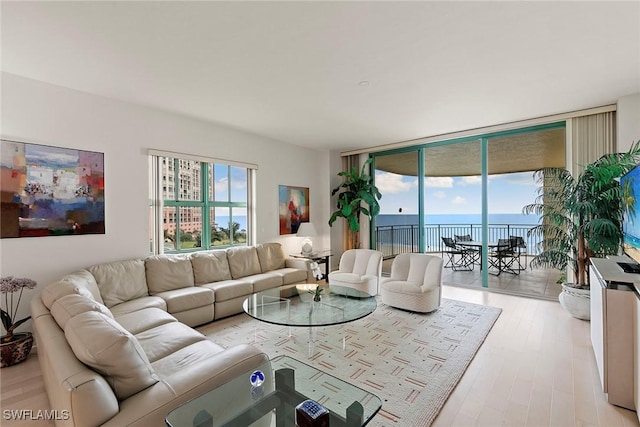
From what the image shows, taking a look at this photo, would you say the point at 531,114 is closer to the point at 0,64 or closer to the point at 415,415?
the point at 415,415

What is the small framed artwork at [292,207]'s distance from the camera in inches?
228

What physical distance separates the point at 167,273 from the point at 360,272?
2.78 metres

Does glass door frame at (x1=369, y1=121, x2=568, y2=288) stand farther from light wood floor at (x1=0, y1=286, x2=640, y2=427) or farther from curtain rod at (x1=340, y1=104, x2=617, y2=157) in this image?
light wood floor at (x1=0, y1=286, x2=640, y2=427)

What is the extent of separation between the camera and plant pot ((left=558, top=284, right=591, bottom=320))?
3514 mm

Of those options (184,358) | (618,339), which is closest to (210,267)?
(184,358)

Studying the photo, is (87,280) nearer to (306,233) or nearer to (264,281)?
(264,281)

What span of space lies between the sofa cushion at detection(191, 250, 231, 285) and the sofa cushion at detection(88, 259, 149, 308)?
2.10 feet

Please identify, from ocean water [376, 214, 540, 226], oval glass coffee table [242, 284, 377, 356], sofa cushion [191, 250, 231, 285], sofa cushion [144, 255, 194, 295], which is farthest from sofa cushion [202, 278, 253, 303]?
ocean water [376, 214, 540, 226]

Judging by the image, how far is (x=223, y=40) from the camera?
2.36m

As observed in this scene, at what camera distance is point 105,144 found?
352cm

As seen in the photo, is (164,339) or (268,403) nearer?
(268,403)

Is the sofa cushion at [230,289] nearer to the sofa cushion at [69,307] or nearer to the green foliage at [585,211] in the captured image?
the sofa cushion at [69,307]


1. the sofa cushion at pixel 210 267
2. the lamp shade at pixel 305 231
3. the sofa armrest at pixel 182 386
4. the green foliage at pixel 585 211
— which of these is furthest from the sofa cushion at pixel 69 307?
the green foliage at pixel 585 211

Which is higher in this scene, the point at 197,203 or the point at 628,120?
Result: the point at 628,120
